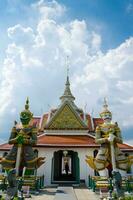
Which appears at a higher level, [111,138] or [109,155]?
[111,138]

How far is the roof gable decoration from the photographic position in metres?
17.5

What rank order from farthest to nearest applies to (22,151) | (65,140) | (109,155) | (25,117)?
(65,140), (25,117), (22,151), (109,155)

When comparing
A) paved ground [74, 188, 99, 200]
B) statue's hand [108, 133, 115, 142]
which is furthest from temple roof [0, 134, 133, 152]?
paved ground [74, 188, 99, 200]

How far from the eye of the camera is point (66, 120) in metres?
17.8

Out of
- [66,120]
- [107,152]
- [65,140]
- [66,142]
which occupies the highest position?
[66,120]

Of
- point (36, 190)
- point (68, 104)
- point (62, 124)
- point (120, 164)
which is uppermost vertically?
point (68, 104)

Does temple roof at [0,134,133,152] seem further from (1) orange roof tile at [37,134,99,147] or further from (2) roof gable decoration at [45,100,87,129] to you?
(2) roof gable decoration at [45,100,87,129]

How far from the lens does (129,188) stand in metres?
10.7

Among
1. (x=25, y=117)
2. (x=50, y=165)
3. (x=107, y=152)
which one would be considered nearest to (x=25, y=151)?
(x=25, y=117)

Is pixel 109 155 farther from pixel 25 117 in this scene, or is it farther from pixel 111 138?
pixel 25 117

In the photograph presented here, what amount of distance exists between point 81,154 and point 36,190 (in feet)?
16.3

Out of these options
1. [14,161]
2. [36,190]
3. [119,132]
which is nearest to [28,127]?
[14,161]

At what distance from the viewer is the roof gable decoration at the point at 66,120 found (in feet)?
57.4

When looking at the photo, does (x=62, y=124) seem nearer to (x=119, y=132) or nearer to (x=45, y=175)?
(x=45, y=175)
